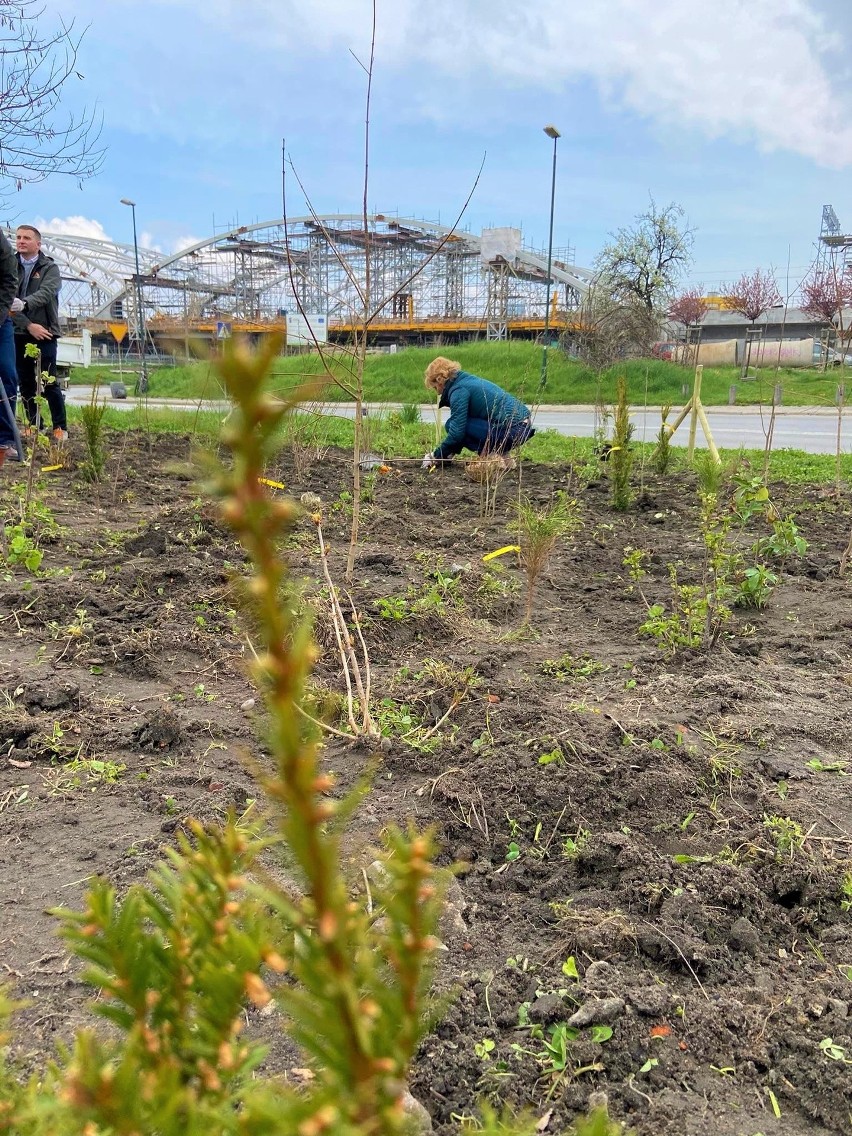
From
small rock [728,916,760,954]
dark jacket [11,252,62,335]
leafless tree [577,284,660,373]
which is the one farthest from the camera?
leafless tree [577,284,660,373]

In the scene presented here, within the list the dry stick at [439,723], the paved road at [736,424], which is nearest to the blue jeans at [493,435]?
the paved road at [736,424]

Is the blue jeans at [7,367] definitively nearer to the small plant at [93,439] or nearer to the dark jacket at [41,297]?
the small plant at [93,439]

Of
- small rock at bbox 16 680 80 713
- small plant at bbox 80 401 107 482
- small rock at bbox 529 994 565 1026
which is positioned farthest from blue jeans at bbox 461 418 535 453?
small rock at bbox 529 994 565 1026

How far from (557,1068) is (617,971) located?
29 cm

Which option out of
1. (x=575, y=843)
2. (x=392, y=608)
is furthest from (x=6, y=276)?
(x=575, y=843)

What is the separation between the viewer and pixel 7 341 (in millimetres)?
6305

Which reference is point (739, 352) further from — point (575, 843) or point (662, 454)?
point (575, 843)

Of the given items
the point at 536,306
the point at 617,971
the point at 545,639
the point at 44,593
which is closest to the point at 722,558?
the point at 545,639

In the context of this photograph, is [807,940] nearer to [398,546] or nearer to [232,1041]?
[232,1041]

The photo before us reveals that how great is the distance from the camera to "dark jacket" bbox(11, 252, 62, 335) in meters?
7.50

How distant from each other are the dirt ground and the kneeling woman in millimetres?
3364

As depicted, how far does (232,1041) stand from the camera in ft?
1.86

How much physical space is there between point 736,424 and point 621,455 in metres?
11.7

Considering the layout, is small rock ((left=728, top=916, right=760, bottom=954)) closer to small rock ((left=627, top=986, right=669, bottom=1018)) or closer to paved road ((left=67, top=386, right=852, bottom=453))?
small rock ((left=627, top=986, right=669, bottom=1018))
